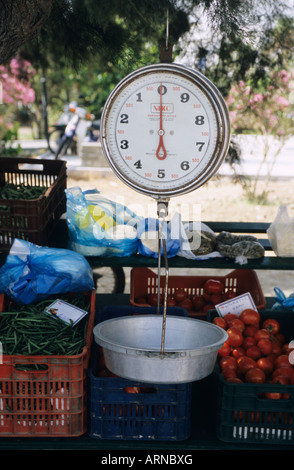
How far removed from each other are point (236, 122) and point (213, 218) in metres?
1.43

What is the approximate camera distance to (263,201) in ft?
27.3

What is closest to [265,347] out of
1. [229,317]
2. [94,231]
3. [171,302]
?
[229,317]

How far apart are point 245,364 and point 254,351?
6.5 inches

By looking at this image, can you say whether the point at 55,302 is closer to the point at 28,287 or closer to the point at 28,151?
the point at 28,287

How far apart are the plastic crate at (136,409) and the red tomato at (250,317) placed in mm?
718

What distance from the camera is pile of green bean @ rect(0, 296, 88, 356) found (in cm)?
238

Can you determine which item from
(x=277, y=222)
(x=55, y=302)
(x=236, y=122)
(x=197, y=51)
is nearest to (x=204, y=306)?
(x=277, y=222)

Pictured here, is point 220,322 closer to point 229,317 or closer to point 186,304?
point 229,317

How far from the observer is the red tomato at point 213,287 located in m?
3.52

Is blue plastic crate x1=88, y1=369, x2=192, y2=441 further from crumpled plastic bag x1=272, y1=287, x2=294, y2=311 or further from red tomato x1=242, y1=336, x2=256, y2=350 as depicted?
crumpled plastic bag x1=272, y1=287, x2=294, y2=311

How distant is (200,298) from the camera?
140 inches
